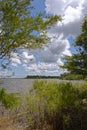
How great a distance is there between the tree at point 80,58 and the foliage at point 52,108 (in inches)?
297

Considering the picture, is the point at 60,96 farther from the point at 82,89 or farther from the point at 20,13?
the point at 20,13

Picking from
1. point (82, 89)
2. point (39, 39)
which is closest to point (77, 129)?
point (82, 89)

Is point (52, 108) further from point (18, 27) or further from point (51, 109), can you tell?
point (18, 27)

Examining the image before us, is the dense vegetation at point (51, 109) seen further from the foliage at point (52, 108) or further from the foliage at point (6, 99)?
the foliage at point (6, 99)

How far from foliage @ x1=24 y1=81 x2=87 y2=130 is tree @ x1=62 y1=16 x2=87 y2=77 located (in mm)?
7554

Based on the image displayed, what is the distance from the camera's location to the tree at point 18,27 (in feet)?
32.9

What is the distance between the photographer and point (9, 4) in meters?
10.3

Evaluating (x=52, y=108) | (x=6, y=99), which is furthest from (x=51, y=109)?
(x=6, y=99)

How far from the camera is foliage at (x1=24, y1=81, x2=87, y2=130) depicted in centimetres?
1466

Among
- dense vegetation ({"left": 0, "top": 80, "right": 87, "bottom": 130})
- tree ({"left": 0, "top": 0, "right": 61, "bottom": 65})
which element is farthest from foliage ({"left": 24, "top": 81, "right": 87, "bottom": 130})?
tree ({"left": 0, "top": 0, "right": 61, "bottom": 65})

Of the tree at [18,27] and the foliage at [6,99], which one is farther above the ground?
the tree at [18,27]

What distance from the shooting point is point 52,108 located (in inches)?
603

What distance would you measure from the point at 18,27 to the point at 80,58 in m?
14.9

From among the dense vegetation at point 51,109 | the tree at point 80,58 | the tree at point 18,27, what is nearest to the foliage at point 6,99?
the tree at point 18,27
